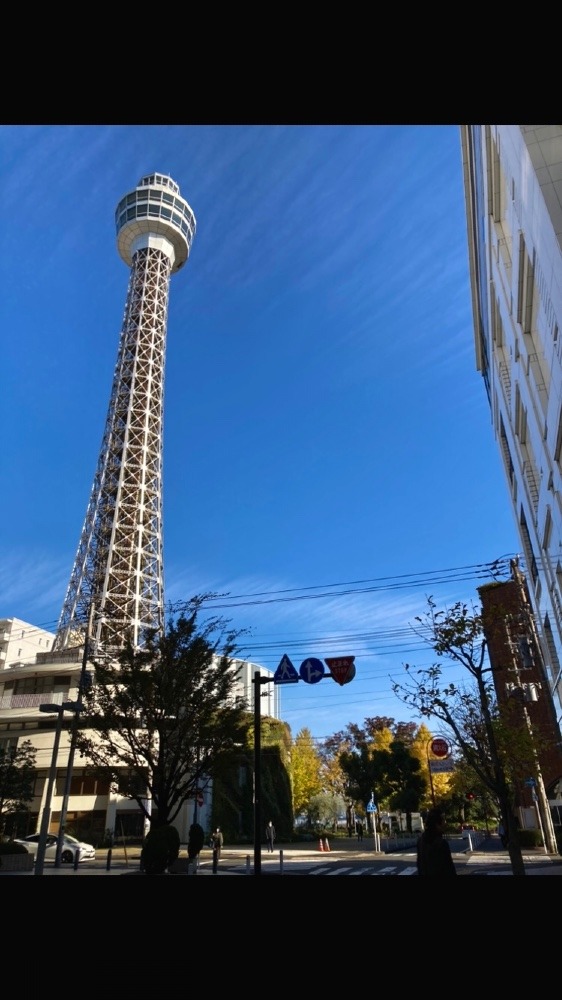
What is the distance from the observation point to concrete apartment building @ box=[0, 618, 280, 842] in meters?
38.7

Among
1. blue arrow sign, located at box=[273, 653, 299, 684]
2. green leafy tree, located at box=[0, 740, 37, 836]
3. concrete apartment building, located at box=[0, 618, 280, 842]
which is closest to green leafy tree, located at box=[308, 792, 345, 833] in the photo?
concrete apartment building, located at box=[0, 618, 280, 842]

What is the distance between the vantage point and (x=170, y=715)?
18.5m

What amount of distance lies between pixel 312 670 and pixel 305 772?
40634 millimetres

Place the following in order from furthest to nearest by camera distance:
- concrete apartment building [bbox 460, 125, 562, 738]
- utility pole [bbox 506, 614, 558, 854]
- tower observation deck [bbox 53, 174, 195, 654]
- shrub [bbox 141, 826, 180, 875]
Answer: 1. tower observation deck [bbox 53, 174, 195, 654]
2. utility pole [bbox 506, 614, 558, 854]
3. shrub [bbox 141, 826, 180, 875]
4. concrete apartment building [bbox 460, 125, 562, 738]

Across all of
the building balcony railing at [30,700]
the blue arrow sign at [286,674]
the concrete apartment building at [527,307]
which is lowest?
the blue arrow sign at [286,674]

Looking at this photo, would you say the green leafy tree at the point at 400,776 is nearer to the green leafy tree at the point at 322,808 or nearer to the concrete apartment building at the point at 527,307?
the green leafy tree at the point at 322,808

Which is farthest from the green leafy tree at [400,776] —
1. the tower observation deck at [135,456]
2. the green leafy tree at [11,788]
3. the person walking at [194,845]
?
the person walking at [194,845]

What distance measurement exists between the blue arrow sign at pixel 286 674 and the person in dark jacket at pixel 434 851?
26.7 ft

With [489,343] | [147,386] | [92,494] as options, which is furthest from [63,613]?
[489,343]

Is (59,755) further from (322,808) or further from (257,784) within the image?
(257,784)

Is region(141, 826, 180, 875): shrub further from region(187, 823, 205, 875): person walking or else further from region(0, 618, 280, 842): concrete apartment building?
region(0, 618, 280, 842): concrete apartment building

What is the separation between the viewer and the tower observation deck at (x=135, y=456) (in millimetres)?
58625

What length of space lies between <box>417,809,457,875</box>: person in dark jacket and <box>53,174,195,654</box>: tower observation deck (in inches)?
1828
